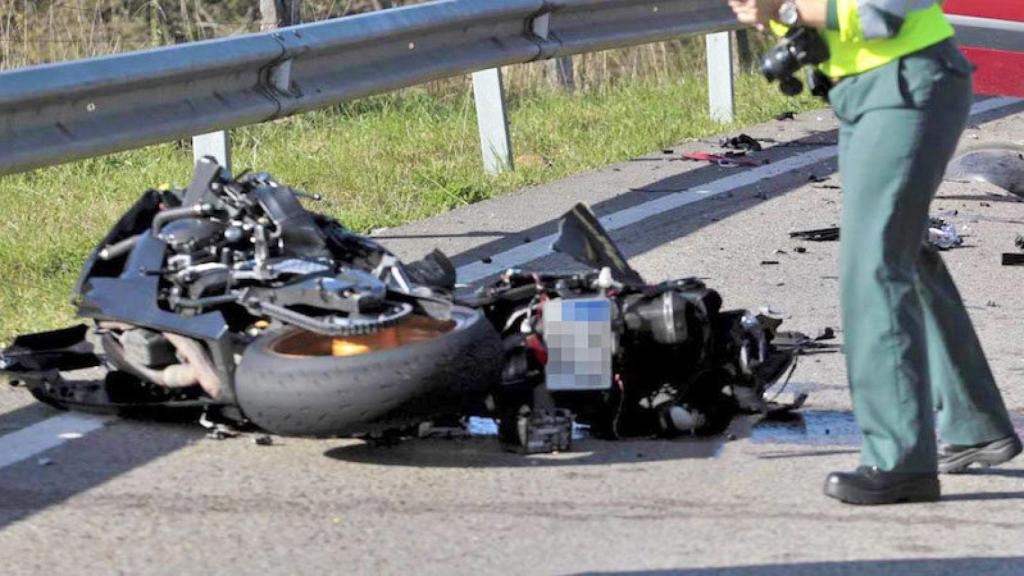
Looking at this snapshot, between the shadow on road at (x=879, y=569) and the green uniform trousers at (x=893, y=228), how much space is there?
47cm

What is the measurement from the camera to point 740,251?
823cm

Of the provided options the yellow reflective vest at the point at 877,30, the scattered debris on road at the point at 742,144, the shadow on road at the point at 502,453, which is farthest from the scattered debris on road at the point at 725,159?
the yellow reflective vest at the point at 877,30

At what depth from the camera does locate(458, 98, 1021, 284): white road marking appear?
7.75 metres

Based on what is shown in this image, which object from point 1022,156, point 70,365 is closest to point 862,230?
Result: point 70,365

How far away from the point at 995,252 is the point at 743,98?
4790mm

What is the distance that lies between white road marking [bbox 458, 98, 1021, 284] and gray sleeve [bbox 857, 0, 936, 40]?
2968 millimetres

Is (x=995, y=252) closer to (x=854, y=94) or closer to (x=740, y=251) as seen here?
(x=740, y=251)

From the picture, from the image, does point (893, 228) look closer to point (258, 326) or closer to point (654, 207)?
point (258, 326)

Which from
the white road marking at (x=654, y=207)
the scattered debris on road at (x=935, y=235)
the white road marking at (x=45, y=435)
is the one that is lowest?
the scattered debris on road at (x=935, y=235)

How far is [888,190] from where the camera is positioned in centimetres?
470

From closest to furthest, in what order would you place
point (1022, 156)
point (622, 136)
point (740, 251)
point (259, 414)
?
point (259, 414), point (740, 251), point (1022, 156), point (622, 136)

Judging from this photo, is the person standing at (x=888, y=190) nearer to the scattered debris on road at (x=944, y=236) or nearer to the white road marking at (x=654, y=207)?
the white road marking at (x=654, y=207)

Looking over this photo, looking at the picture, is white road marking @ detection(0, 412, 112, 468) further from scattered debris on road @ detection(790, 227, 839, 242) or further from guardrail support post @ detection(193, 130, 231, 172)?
scattered debris on road @ detection(790, 227, 839, 242)

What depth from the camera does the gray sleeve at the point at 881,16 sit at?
4652 mm
